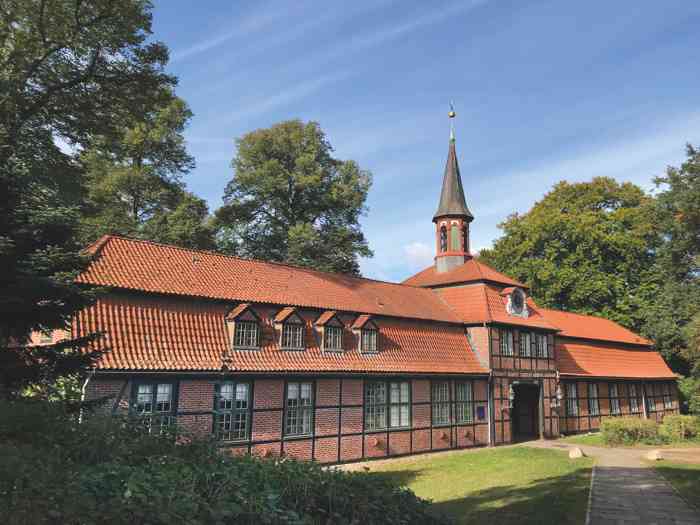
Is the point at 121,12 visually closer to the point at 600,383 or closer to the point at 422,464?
the point at 422,464

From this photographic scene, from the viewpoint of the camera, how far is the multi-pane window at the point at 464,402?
979 inches

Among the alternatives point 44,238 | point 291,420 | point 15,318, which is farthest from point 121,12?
point 291,420

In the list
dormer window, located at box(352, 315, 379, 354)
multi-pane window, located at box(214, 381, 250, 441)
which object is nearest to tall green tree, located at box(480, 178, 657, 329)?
dormer window, located at box(352, 315, 379, 354)

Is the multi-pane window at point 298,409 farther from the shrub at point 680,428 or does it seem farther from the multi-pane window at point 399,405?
the shrub at point 680,428

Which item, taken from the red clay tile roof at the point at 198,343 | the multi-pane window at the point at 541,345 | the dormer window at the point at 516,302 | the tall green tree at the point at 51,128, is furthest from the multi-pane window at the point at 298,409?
the multi-pane window at the point at 541,345

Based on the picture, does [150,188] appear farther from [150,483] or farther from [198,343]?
[150,483]

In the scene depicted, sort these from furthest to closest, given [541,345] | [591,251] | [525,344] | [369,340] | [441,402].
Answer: [591,251] → [541,345] → [525,344] → [441,402] → [369,340]

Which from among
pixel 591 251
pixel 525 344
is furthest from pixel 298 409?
pixel 591 251

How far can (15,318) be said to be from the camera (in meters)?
9.84

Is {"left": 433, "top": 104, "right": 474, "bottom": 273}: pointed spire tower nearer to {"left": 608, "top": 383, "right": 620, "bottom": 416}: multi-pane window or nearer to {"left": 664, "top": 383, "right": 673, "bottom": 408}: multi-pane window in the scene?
{"left": 608, "top": 383, "right": 620, "bottom": 416}: multi-pane window

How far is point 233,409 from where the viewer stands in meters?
17.4

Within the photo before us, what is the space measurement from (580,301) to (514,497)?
34.3 metres

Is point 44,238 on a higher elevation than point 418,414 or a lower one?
higher

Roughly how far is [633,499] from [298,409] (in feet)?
33.2
